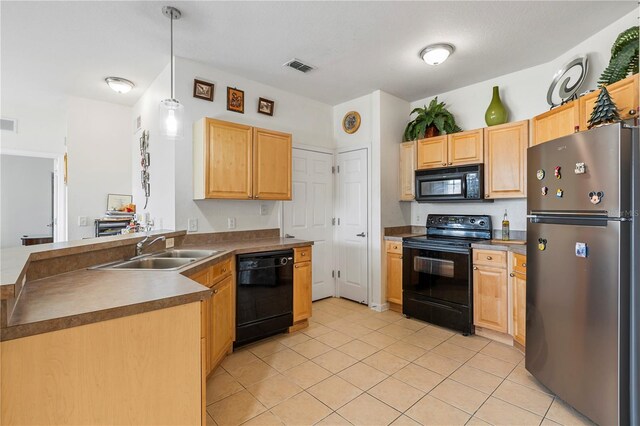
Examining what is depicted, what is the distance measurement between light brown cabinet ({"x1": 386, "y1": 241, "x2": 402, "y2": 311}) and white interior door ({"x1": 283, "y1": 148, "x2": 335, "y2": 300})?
898mm

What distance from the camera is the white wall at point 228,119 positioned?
3.02 m

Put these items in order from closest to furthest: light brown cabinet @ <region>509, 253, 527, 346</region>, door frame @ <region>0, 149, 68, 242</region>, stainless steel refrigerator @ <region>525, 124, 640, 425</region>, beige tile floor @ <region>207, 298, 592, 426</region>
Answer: stainless steel refrigerator @ <region>525, 124, 640, 425</region> → beige tile floor @ <region>207, 298, 592, 426</region> → light brown cabinet @ <region>509, 253, 527, 346</region> → door frame @ <region>0, 149, 68, 242</region>

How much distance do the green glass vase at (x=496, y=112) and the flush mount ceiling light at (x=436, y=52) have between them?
2.91 feet

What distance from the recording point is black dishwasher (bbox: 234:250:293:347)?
9.04 feet

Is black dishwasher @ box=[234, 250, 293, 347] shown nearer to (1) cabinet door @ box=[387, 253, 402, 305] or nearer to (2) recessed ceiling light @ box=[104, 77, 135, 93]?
(1) cabinet door @ box=[387, 253, 402, 305]

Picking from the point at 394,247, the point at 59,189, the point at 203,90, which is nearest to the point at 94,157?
the point at 59,189

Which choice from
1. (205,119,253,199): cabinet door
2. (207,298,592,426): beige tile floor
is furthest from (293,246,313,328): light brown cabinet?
(205,119,253,199): cabinet door

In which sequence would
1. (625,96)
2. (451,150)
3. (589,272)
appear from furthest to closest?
(451,150) → (625,96) → (589,272)

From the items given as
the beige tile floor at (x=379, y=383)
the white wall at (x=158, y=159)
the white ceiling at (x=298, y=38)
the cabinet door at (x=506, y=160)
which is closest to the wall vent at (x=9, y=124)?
the white ceiling at (x=298, y=38)

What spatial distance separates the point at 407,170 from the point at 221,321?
2922mm

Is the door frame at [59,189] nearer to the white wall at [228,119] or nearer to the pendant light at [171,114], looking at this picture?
the white wall at [228,119]

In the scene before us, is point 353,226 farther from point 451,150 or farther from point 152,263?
point 152,263

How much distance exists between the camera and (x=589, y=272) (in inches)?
71.1

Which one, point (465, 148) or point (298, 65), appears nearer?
point (298, 65)
